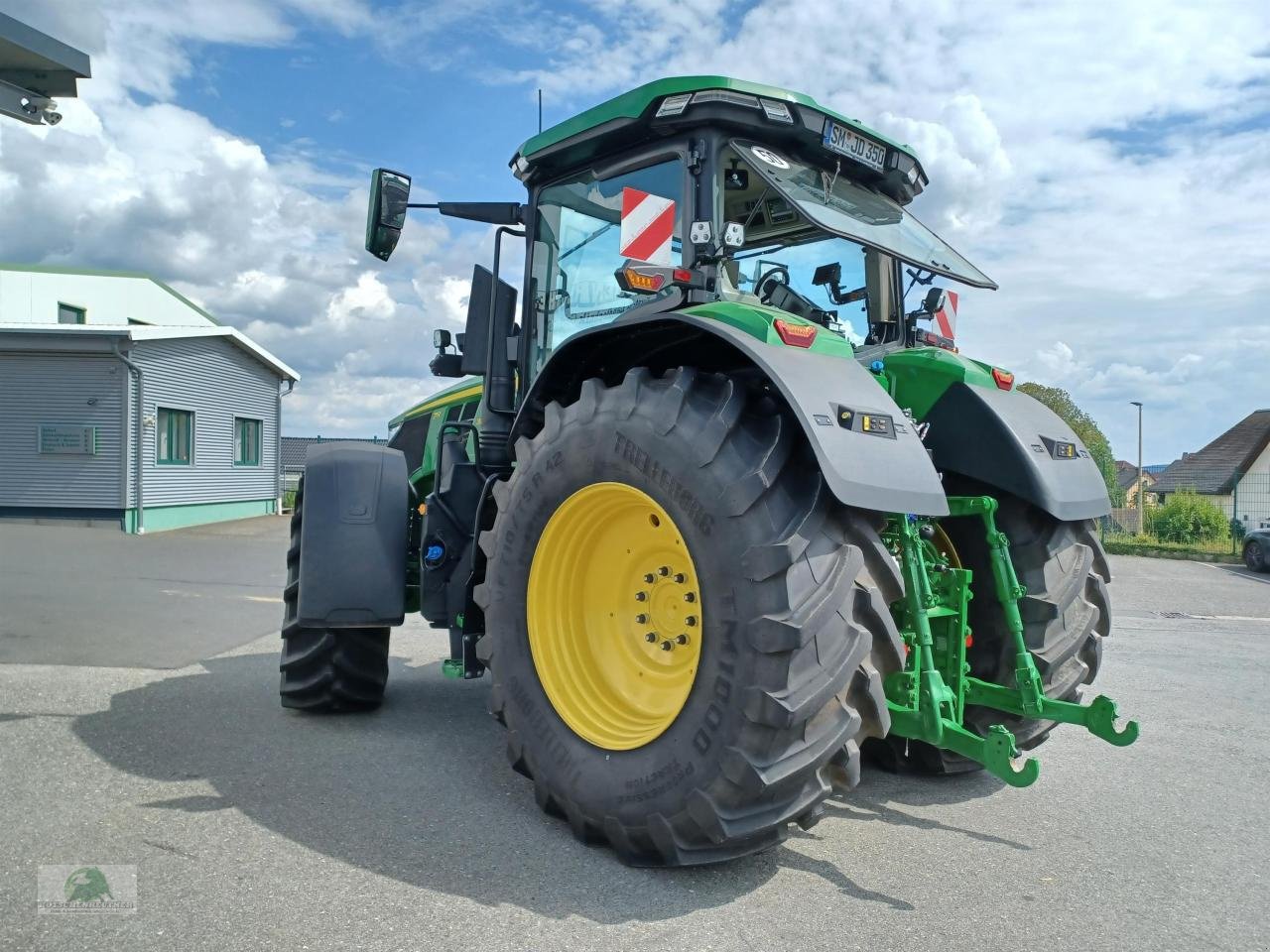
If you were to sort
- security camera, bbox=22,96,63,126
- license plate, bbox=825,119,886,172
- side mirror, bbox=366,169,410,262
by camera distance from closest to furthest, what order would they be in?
1. license plate, bbox=825,119,886,172
2. side mirror, bbox=366,169,410,262
3. security camera, bbox=22,96,63,126

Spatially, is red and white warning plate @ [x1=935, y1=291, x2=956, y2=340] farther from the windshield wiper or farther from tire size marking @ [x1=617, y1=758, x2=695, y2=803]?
tire size marking @ [x1=617, y1=758, x2=695, y2=803]

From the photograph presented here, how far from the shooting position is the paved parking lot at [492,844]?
8.85ft

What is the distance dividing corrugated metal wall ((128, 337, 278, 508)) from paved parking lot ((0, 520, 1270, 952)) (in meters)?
15.0

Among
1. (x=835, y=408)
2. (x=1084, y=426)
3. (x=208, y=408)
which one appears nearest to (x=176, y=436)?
(x=208, y=408)

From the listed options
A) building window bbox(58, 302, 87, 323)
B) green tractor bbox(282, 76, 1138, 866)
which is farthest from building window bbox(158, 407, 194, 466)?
green tractor bbox(282, 76, 1138, 866)

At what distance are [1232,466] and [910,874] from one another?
4371cm

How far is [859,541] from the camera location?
2918 mm

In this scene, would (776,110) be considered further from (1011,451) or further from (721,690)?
(721,690)

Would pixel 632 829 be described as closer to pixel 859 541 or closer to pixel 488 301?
pixel 859 541

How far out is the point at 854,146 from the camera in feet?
13.0

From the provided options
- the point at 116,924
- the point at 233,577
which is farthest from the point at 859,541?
the point at 233,577

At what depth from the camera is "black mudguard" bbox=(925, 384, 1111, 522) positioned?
3.70m

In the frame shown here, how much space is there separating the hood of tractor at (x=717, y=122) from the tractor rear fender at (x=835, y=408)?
0.87 m

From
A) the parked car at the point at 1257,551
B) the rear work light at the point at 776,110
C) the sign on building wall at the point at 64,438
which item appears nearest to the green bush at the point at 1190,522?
the parked car at the point at 1257,551
